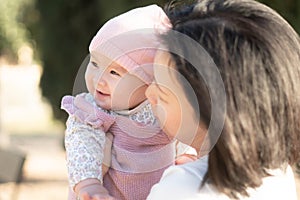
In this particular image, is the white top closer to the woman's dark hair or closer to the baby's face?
the woman's dark hair

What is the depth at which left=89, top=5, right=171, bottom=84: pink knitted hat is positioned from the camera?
1447 mm

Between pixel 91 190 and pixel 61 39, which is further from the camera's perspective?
pixel 61 39

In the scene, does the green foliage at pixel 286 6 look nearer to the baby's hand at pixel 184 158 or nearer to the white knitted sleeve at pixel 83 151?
the baby's hand at pixel 184 158

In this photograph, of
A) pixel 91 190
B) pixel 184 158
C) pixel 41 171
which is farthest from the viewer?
pixel 41 171

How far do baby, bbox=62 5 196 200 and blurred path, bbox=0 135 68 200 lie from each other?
18.4 ft

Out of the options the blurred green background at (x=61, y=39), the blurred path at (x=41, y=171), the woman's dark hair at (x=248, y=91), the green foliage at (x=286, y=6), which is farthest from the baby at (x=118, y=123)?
the blurred path at (x=41, y=171)

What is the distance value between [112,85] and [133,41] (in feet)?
0.32

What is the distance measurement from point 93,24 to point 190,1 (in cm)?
556

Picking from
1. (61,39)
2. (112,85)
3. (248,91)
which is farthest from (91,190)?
(61,39)

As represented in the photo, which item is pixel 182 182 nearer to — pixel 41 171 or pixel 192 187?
pixel 192 187

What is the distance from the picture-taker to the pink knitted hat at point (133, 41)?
145cm

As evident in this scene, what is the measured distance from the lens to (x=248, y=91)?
120cm

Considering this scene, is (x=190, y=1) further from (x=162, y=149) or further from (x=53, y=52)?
(x=53, y=52)

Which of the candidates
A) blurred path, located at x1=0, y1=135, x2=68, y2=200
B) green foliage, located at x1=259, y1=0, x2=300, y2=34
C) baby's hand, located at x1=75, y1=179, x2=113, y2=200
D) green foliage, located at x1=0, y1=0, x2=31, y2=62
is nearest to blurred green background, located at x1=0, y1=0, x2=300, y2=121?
blurred path, located at x1=0, y1=135, x2=68, y2=200
